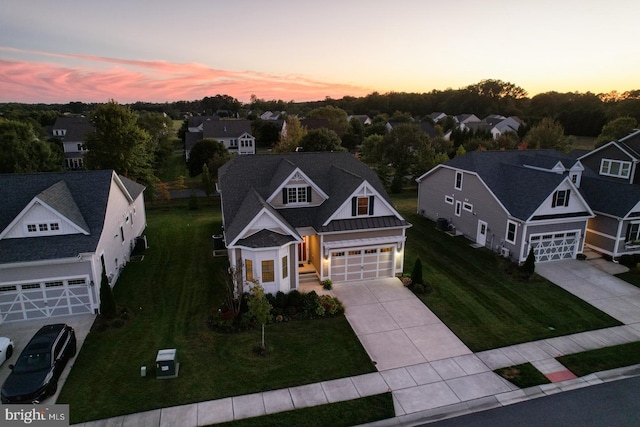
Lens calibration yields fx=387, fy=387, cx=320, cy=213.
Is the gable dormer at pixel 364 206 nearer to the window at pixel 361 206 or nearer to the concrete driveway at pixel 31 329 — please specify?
the window at pixel 361 206

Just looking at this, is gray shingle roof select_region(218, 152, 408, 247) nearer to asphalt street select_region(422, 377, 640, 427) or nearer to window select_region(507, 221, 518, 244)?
window select_region(507, 221, 518, 244)

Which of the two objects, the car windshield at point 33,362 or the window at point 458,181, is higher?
the window at point 458,181

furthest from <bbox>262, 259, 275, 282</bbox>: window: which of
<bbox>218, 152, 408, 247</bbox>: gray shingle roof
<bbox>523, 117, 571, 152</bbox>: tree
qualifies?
<bbox>523, 117, 571, 152</bbox>: tree

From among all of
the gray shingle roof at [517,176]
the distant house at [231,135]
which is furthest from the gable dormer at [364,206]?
the distant house at [231,135]

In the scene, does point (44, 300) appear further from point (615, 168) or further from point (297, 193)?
point (615, 168)

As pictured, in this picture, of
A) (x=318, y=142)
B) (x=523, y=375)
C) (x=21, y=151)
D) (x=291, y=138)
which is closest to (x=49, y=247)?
(x=523, y=375)

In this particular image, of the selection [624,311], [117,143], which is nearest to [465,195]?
[624,311]
